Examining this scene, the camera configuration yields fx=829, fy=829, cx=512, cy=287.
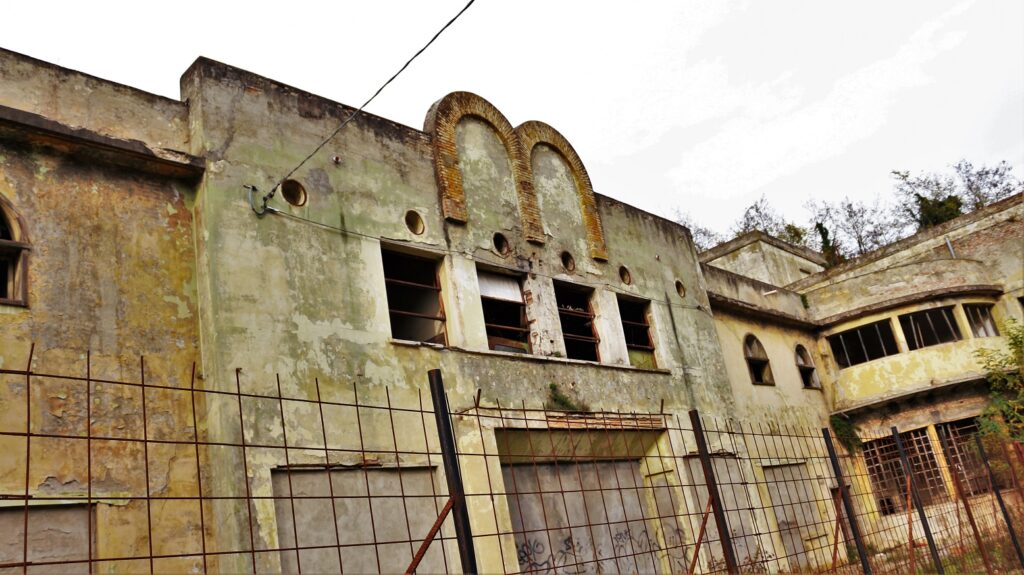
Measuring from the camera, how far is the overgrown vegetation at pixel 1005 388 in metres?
16.6

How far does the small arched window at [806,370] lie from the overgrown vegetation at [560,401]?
887cm

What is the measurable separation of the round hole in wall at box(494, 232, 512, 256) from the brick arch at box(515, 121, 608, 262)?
177 cm

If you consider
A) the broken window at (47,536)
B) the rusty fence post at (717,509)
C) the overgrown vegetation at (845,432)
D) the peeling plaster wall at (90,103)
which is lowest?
the rusty fence post at (717,509)

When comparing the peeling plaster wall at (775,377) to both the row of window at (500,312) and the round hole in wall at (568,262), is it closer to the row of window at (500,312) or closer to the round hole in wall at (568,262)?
the row of window at (500,312)

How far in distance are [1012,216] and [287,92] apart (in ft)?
59.1

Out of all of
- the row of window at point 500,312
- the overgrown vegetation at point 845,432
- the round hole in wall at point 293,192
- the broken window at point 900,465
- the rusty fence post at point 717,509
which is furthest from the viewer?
the overgrown vegetation at point 845,432

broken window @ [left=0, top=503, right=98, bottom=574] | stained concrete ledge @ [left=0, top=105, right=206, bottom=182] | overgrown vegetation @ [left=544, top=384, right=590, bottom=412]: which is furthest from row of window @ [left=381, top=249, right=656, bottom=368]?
broken window @ [left=0, top=503, right=98, bottom=574]

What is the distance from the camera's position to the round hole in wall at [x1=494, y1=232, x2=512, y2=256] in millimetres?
11531

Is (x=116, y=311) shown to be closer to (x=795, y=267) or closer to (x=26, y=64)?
(x=26, y=64)

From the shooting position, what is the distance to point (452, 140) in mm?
11578

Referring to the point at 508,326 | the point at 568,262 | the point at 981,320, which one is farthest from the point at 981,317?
the point at 508,326

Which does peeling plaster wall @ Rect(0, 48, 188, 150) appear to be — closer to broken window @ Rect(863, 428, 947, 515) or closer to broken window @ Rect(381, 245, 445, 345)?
broken window @ Rect(381, 245, 445, 345)

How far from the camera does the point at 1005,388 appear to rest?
17.3 meters

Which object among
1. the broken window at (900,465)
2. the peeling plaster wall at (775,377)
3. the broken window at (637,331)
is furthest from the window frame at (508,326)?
the broken window at (900,465)
